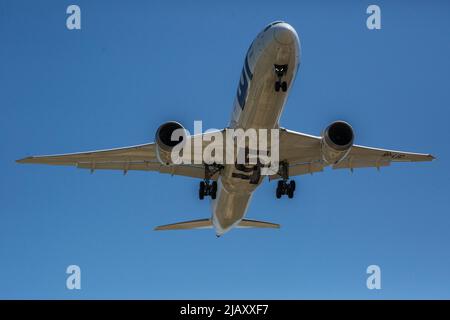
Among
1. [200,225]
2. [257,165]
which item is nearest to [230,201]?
[257,165]

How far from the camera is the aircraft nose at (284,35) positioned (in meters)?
21.2

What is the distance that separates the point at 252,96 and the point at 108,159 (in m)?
8.22

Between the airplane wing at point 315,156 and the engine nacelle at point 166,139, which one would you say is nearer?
the engine nacelle at point 166,139

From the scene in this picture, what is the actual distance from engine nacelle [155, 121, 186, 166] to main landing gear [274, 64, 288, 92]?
4.17 m

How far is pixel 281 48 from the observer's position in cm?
2130

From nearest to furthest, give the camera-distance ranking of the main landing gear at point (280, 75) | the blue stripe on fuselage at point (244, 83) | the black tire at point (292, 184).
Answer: the main landing gear at point (280, 75) < the blue stripe on fuselage at point (244, 83) < the black tire at point (292, 184)

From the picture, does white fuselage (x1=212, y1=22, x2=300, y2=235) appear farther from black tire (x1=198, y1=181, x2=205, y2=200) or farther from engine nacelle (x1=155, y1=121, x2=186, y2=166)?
black tire (x1=198, y1=181, x2=205, y2=200)

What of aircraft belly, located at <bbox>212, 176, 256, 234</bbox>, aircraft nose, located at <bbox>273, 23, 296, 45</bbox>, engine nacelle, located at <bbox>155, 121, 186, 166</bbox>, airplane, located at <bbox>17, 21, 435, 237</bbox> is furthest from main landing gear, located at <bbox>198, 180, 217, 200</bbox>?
aircraft nose, located at <bbox>273, 23, 296, 45</bbox>

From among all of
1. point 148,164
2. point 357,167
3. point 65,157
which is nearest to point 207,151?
point 148,164

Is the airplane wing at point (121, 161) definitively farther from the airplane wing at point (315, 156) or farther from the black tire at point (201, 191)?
the airplane wing at point (315, 156)

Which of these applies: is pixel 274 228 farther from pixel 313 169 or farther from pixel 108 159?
pixel 108 159

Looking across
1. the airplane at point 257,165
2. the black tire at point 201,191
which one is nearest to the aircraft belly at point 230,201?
the airplane at point 257,165

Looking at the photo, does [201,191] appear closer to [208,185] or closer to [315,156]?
[208,185]

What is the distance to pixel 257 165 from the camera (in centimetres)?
2572
